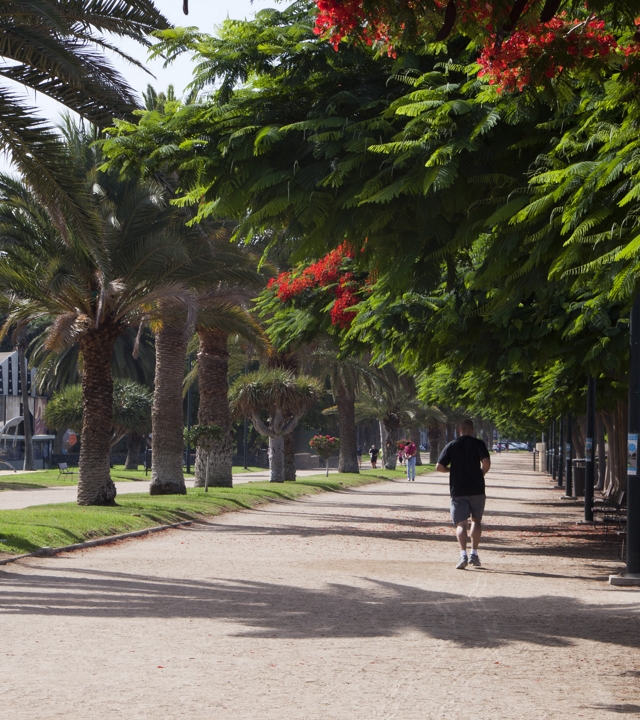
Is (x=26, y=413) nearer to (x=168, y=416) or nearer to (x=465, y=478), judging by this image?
(x=168, y=416)

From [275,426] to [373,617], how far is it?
2529cm

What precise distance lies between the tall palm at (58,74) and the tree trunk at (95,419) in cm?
774

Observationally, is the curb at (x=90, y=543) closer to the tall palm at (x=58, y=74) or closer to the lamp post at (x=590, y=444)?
the tall palm at (x=58, y=74)

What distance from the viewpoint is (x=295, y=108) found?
32.3 feet

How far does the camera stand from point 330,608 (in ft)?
32.0

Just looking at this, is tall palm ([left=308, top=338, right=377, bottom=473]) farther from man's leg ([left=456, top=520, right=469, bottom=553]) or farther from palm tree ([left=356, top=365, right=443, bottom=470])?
man's leg ([left=456, top=520, right=469, bottom=553])

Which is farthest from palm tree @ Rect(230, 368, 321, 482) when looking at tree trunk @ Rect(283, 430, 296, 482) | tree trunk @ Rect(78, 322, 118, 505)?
tree trunk @ Rect(78, 322, 118, 505)

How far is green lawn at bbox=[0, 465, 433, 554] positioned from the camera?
14531mm

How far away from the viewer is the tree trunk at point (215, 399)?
2862 centimetres

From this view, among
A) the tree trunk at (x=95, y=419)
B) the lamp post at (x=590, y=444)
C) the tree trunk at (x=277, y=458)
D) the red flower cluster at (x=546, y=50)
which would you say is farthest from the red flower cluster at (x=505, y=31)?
the tree trunk at (x=277, y=458)

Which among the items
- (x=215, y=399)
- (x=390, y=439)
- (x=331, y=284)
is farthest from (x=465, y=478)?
(x=390, y=439)

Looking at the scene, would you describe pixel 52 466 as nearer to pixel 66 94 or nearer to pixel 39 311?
pixel 39 311

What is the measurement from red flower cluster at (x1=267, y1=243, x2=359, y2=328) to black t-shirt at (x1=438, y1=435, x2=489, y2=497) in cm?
313

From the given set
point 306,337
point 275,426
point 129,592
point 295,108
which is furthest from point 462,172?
point 275,426
